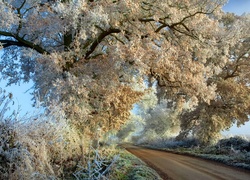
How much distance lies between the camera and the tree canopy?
13.7 m

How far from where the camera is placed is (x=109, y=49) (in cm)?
1469

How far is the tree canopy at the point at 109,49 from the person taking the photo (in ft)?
45.0

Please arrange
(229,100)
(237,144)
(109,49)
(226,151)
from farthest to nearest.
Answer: (229,100), (237,144), (226,151), (109,49)

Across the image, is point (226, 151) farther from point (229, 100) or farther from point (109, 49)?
point (109, 49)

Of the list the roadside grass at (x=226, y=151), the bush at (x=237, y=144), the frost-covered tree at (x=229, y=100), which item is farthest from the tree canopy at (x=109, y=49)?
the bush at (x=237, y=144)

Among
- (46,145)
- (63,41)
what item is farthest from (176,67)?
(46,145)

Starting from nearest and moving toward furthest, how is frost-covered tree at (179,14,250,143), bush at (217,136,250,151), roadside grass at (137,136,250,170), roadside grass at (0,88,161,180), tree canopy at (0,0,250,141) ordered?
roadside grass at (0,88,161,180)
tree canopy at (0,0,250,141)
roadside grass at (137,136,250,170)
bush at (217,136,250,151)
frost-covered tree at (179,14,250,143)

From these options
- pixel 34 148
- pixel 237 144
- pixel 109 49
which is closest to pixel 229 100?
pixel 237 144

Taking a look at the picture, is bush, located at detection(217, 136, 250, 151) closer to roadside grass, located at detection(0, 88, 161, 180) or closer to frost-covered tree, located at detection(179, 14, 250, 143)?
frost-covered tree, located at detection(179, 14, 250, 143)

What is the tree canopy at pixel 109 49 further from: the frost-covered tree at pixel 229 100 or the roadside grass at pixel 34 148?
the roadside grass at pixel 34 148

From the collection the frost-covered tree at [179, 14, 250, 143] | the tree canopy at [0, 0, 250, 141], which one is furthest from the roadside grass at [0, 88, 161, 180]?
the frost-covered tree at [179, 14, 250, 143]

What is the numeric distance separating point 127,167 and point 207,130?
15.0 m

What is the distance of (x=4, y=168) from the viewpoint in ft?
22.9

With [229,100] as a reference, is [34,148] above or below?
below
